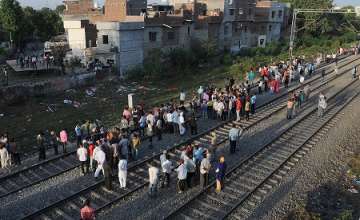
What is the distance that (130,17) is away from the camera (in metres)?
42.6

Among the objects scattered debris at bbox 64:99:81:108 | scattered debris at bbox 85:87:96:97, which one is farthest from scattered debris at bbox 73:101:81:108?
scattered debris at bbox 85:87:96:97

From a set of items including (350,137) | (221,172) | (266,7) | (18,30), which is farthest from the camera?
(266,7)

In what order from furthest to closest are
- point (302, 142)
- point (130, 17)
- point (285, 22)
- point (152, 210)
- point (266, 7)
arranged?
point (285, 22) → point (266, 7) → point (130, 17) → point (302, 142) → point (152, 210)

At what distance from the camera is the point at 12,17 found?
4762 centimetres

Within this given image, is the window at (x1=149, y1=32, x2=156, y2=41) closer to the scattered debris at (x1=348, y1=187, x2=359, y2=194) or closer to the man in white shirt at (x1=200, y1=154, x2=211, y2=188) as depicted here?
the man in white shirt at (x1=200, y1=154, x2=211, y2=188)

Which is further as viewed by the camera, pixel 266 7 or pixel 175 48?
pixel 266 7

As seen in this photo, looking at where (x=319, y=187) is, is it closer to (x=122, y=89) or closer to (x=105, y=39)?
(x=122, y=89)

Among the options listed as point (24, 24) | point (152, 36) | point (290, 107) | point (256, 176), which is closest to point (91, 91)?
point (152, 36)

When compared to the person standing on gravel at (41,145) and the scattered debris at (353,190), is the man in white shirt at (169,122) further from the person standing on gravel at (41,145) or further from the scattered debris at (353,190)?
the scattered debris at (353,190)

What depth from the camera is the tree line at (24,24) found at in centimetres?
4762

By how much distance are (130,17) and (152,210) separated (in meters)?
32.8

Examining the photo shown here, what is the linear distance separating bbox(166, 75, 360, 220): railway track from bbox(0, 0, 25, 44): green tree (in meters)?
38.8

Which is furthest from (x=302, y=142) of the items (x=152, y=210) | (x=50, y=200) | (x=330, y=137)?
(x=50, y=200)

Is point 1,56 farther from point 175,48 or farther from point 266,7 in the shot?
point 266,7
